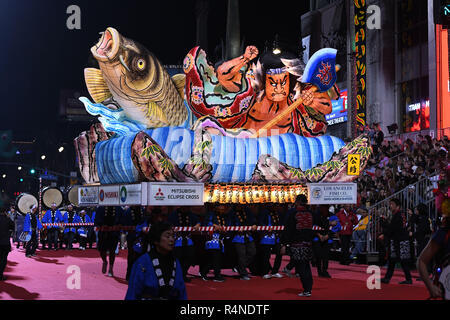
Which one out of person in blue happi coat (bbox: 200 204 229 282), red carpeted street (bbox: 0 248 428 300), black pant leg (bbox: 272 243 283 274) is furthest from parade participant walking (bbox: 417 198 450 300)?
black pant leg (bbox: 272 243 283 274)

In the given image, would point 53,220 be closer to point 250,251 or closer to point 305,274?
point 250,251

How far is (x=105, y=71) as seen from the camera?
21281 mm

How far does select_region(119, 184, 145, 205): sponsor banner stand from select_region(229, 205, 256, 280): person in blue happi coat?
2.41 meters

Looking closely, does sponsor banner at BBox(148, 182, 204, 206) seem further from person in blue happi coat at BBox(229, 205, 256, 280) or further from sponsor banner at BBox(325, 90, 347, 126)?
sponsor banner at BBox(325, 90, 347, 126)

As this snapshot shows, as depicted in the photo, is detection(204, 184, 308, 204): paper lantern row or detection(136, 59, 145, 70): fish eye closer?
detection(204, 184, 308, 204): paper lantern row

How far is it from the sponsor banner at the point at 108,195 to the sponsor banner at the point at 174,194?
1.24 metres

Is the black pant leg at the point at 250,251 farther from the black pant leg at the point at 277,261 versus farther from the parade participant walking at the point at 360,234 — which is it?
the parade participant walking at the point at 360,234

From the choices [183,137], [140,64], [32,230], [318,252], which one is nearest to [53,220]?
[32,230]

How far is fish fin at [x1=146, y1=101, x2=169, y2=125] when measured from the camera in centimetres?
2183

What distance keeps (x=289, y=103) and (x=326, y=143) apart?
6.60 ft

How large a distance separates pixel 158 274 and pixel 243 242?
11488 mm

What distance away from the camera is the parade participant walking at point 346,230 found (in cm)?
2208

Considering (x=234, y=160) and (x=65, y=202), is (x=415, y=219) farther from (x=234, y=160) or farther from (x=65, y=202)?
(x=65, y=202)

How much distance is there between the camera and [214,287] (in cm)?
1568
